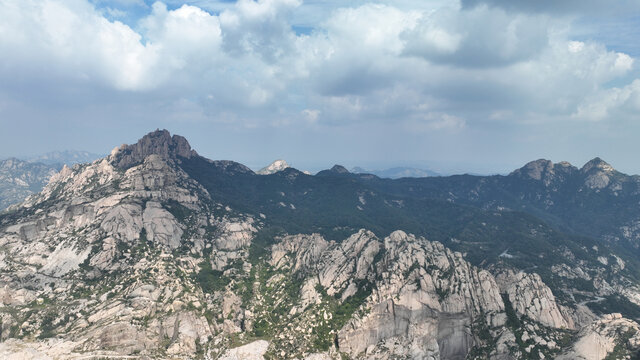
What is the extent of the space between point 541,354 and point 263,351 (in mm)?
141317

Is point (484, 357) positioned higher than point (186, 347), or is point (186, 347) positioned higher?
point (186, 347)

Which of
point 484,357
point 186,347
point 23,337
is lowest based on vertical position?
point 484,357

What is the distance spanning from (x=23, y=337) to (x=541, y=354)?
263428 millimetres

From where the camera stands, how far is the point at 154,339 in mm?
196000

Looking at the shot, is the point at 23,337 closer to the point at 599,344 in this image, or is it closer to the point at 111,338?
the point at 111,338

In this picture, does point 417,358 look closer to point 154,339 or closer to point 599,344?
point 599,344

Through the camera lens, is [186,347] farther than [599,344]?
Yes

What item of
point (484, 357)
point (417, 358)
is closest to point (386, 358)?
point (417, 358)

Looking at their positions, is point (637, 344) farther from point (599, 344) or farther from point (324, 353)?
point (324, 353)

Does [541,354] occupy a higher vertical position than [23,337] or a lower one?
lower

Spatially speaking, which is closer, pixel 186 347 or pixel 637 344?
pixel 637 344

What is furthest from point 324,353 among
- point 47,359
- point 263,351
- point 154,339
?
point 47,359

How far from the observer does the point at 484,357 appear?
647 feet

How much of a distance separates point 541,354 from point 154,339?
19765 centimetres
